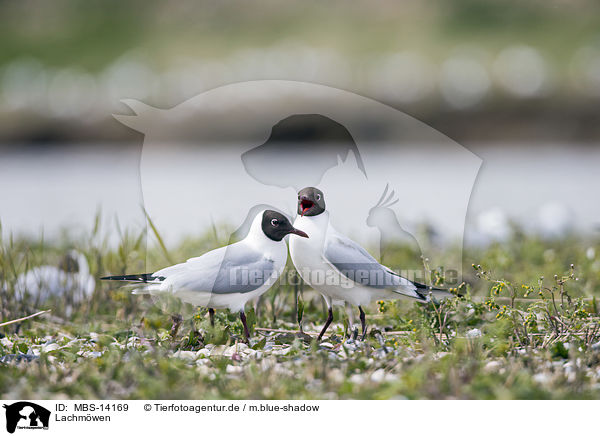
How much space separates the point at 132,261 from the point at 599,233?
135 inches

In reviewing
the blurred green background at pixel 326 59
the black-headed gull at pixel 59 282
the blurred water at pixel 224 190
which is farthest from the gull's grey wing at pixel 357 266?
the blurred green background at pixel 326 59

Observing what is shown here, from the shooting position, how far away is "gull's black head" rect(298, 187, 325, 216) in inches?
132

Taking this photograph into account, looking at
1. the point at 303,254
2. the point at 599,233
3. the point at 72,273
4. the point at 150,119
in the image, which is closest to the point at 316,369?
the point at 303,254

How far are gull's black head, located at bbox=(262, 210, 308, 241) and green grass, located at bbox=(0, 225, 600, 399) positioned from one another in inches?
15.2

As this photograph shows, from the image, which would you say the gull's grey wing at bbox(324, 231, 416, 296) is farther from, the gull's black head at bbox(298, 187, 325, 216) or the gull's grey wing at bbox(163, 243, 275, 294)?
the gull's grey wing at bbox(163, 243, 275, 294)

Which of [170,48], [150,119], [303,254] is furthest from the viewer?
[170,48]

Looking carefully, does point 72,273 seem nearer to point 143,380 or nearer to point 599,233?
point 143,380

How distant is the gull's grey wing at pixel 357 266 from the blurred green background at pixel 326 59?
952 centimetres

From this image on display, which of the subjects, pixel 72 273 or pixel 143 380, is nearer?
pixel 143 380

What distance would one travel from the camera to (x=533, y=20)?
18.5 m

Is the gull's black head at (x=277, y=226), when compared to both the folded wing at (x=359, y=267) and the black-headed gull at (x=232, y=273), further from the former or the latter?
the folded wing at (x=359, y=267)

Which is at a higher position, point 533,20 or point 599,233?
point 533,20
